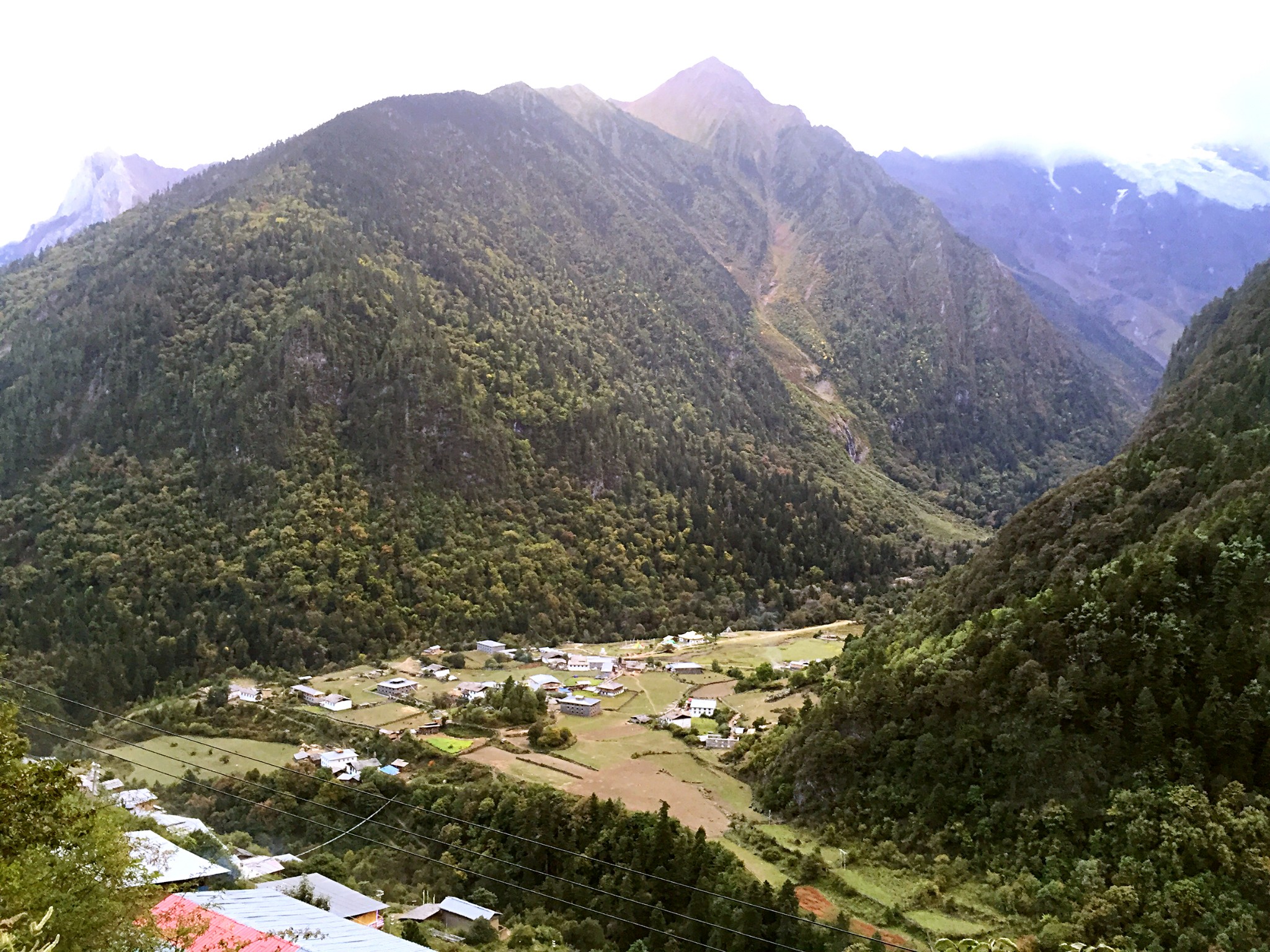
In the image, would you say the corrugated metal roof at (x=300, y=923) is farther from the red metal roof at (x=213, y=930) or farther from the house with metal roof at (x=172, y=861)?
the house with metal roof at (x=172, y=861)

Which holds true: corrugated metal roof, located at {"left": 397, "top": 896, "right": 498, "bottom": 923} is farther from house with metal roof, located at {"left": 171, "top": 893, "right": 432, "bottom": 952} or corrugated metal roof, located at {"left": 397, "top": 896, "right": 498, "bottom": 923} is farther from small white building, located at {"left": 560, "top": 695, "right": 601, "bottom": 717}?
small white building, located at {"left": 560, "top": 695, "right": 601, "bottom": 717}

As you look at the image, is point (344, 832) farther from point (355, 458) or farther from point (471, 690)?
point (355, 458)

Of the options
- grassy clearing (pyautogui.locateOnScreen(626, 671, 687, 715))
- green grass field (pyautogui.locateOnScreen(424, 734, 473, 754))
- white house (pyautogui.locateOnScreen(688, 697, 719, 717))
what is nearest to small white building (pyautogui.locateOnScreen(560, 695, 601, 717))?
grassy clearing (pyautogui.locateOnScreen(626, 671, 687, 715))

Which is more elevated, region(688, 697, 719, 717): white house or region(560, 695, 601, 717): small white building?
region(560, 695, 601, 717): small white building

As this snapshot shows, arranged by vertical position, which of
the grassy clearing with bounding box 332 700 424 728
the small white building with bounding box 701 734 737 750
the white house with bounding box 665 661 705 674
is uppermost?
the grassy clearing with bounding box 332 700 424 728

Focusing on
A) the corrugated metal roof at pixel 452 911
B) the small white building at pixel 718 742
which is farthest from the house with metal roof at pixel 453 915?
the small white building at pixel 718 742

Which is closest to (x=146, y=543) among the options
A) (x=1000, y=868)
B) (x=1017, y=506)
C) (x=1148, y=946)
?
(x=1000, y=868)

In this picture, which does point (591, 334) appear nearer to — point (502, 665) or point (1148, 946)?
point (502, 665)
